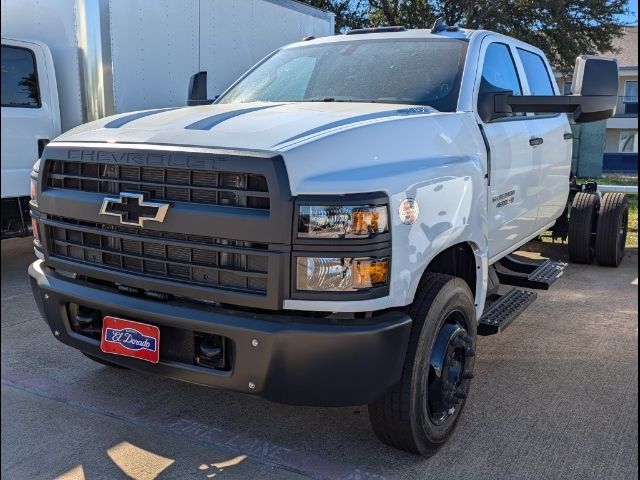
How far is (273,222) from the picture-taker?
2471 millimetres

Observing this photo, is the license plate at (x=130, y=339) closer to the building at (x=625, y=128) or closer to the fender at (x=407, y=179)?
the fender at (x=407, y=179)

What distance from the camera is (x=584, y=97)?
367 centimetres

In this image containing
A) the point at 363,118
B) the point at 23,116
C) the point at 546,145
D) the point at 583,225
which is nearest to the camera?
the point at 363,118

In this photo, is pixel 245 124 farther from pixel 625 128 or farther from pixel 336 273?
pixel 625 128

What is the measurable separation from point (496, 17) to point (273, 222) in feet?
49.0

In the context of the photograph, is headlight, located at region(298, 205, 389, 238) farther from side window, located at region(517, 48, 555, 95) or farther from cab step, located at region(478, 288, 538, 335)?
side window, located at region(517, 48, 555, 95)

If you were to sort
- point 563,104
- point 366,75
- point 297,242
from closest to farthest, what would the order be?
1. point 297,242
2. point 563,104
3. point 366,75

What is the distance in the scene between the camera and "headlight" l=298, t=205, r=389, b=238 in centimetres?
248

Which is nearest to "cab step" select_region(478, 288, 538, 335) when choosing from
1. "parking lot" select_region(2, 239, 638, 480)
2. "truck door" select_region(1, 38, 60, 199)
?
"parking lot" select_region(2, 239, 638, 480)

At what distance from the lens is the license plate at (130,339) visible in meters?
2.79

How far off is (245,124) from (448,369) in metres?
1.49

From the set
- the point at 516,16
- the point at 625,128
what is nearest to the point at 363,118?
the point at 516,16

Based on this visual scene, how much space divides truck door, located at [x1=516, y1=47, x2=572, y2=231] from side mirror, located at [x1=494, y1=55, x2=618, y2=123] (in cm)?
78

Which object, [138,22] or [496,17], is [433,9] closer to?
[496,17]
